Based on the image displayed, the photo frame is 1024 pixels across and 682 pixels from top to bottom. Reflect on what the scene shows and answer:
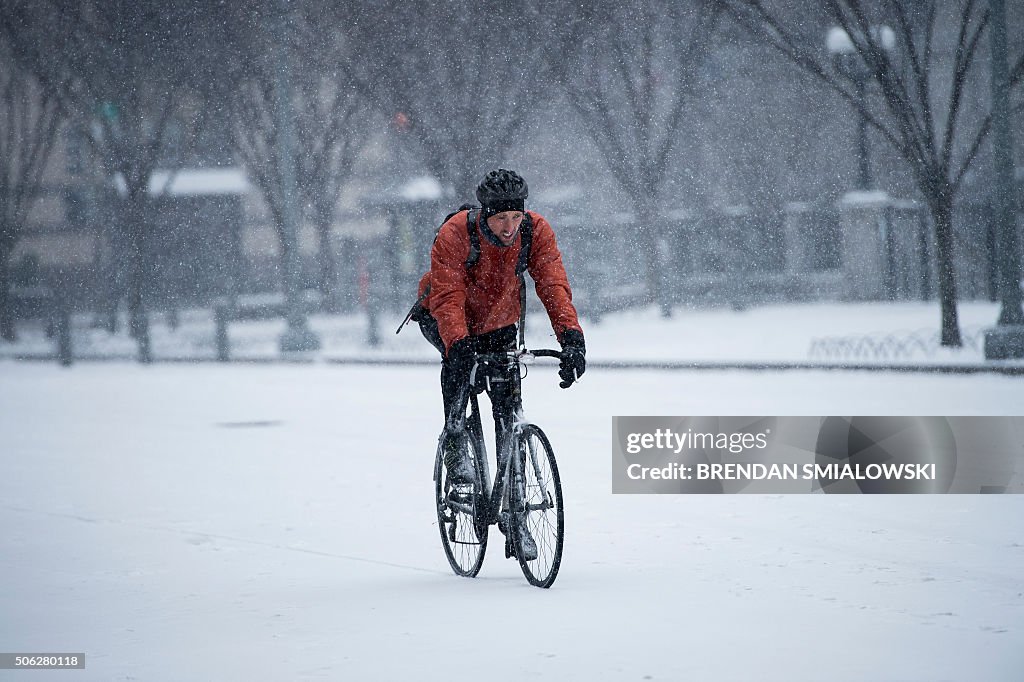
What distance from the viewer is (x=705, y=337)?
2761cm

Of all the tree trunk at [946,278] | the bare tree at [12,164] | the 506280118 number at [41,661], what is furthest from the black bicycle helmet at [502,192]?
the bare tree at [12,164]

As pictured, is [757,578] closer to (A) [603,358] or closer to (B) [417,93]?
(A) [603,358]

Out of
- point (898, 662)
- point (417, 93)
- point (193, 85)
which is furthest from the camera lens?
point (193, 85)

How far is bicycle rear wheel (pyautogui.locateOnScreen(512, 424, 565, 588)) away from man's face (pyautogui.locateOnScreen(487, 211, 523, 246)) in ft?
2.80

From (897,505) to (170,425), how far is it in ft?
28.0

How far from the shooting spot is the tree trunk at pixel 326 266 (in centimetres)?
4197

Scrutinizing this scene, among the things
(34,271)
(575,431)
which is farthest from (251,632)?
(34,271)

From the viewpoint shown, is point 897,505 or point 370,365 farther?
point 370,365

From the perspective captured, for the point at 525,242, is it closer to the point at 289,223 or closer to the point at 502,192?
the point at 502,192

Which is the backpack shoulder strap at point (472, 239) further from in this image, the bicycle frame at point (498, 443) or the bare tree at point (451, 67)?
the bare tree at point (451, 67)

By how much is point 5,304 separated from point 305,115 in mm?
9468

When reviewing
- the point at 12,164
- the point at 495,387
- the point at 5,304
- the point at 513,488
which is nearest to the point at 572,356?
the point at 495,387

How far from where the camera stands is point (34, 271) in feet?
155

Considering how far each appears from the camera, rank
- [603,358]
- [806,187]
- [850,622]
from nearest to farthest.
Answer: [850,622], [603,358], [806,187]
